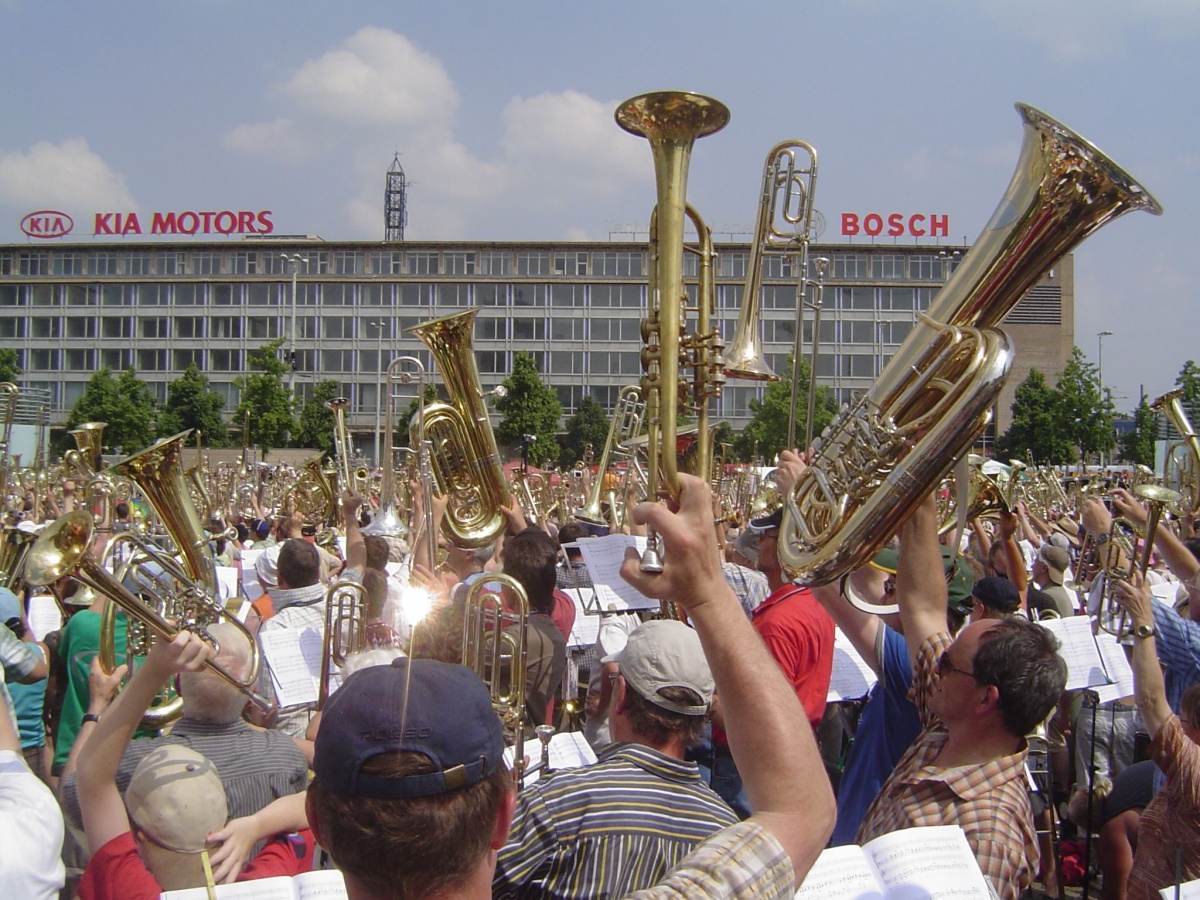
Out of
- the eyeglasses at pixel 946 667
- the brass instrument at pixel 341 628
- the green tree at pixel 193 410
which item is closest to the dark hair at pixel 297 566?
the brass instrument at pixel 341 628

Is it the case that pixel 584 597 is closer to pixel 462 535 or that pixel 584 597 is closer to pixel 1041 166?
pixel 462 535

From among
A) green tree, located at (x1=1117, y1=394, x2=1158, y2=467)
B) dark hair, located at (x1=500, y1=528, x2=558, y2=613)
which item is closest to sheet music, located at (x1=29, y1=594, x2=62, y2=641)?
dark hair, located at (x1=500, y1=528, x2=558, y2=613)

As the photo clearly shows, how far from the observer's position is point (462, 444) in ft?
28.8

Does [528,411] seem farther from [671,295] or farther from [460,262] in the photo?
[671,295]

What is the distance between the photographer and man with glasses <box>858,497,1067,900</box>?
288cm

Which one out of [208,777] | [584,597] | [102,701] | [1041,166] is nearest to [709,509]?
[208,777]

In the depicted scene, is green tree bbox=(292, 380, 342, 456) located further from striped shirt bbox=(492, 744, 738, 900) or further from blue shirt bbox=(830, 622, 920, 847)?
striped shirt bbox=(492, 744, 738, 900)

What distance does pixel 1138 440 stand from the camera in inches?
1843

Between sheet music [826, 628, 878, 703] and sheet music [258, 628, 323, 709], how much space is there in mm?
2567

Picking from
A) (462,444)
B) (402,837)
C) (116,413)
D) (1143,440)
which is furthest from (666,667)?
(116,413)

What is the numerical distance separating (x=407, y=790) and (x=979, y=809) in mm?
2052

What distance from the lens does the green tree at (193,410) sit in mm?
51375

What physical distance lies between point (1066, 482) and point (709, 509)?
2688 centimetres

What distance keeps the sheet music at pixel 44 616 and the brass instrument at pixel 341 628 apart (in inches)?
115
